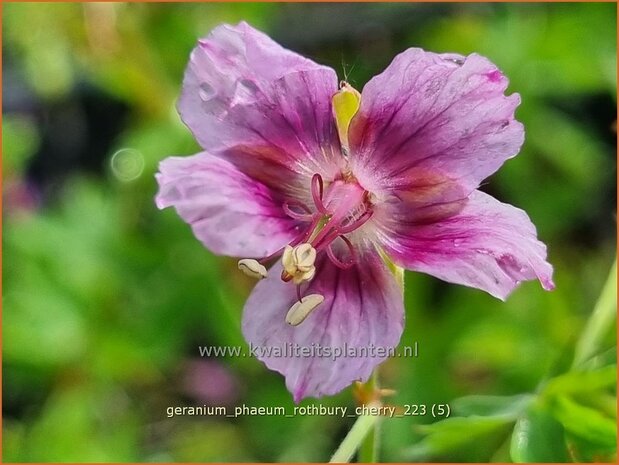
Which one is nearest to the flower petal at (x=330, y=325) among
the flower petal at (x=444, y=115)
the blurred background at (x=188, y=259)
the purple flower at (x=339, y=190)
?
the purple flower at (x=339, y=190)

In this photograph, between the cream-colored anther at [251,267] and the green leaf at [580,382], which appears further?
the green leaf at [580,382]

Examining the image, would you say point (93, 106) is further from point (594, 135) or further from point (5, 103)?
point (594, 135)

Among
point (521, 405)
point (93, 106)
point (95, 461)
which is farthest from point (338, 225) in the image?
point (93, 106)

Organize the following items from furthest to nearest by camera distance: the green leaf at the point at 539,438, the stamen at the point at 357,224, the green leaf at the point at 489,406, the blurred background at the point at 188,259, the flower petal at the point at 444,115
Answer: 1. the blurred background at the point at 188,259
2. the green leaf at the point at 489,406
3. the green leaf at the point at 539,438
4. the stamen at the point at 357,224
5. the flower petal at the point at 444,115

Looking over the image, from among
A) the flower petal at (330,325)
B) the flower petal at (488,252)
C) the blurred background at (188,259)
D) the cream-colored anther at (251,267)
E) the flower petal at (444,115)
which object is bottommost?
the blurred background at (188,259)

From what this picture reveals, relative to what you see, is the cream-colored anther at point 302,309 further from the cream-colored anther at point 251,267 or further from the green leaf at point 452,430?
the green leaf at point 452,430

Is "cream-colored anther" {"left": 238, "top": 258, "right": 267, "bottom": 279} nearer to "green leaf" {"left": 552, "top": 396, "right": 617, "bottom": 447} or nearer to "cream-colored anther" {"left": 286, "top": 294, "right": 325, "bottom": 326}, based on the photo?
"cream-colored anther" {"left": 286, "top": 294, "right": 325, "bottom": 326}

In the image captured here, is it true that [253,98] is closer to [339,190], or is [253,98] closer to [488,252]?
[339,190]

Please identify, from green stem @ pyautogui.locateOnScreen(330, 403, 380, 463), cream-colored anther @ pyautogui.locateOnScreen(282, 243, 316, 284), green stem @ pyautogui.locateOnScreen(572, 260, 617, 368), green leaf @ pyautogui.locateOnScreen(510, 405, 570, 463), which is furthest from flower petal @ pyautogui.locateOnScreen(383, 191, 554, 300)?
green stem @ pyautogui.locateOnScreen(572, 260, 617, 368)
